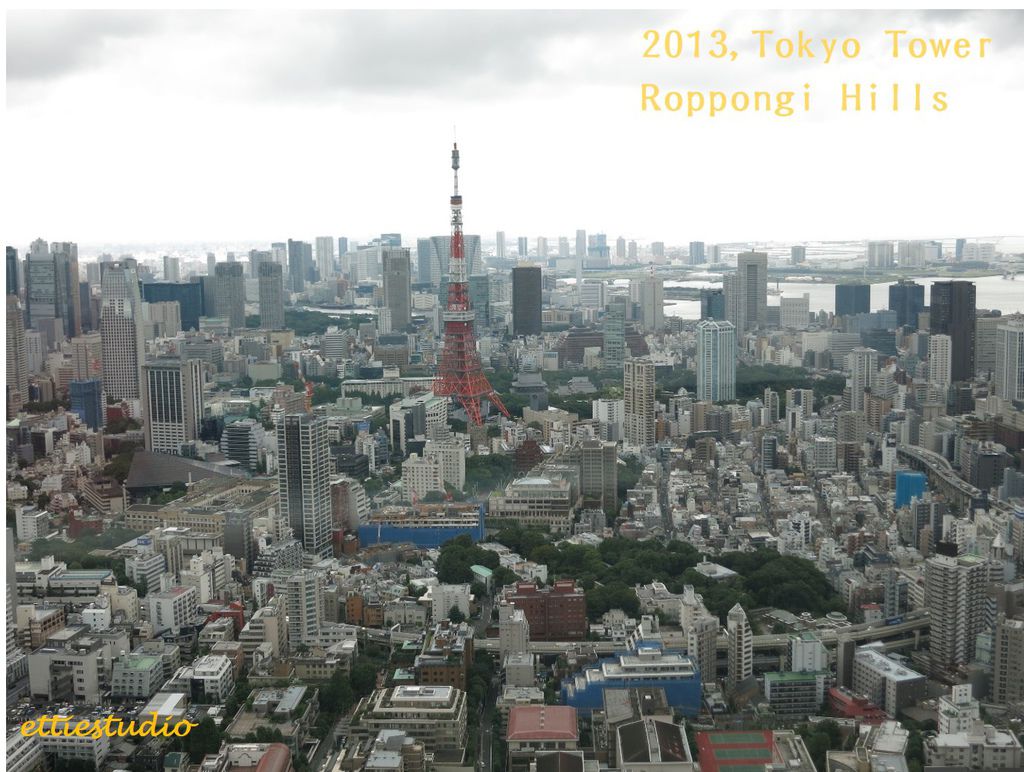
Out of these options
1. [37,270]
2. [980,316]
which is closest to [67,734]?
[37,270]

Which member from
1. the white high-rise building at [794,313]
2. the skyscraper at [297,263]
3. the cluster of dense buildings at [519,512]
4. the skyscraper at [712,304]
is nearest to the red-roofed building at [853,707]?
the cluster of dense buildings at [519,512]

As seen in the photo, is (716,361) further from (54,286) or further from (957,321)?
(54,286)

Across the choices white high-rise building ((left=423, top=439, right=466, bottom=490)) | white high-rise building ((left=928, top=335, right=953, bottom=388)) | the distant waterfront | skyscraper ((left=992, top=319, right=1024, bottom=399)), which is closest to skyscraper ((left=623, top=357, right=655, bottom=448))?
the distant waterfront

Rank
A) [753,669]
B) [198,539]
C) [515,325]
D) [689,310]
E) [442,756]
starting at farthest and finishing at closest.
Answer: [515,325]
[689,310]
[198,539]
[753,669]
[442,756]

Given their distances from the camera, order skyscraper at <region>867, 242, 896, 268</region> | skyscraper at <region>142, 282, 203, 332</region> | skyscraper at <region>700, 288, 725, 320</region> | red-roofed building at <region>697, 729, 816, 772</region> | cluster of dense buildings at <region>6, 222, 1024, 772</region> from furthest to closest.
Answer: skyscraper at <region>142, 282, 203, 332</region> → skyscraper at <region>700, 288, 725, 320</region> → skyscraper at <region>867, 242, 896, 268</region> → cluster of dense buildings at <region>6, 222, 1024, 772</region> → red-roofed building at <region>697, 729, 816, 772</region>

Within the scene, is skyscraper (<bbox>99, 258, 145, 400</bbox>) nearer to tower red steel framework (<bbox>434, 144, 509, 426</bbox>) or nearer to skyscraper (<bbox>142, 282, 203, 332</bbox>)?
skyscraper (<bbox>142, 282, 203, 332</bbox>)

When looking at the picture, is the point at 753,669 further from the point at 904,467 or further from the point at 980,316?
the point at 980,316
